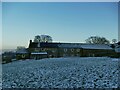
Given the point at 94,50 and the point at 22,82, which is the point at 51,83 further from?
the point at 94,50

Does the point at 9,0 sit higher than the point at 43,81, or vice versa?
the point at 9,0

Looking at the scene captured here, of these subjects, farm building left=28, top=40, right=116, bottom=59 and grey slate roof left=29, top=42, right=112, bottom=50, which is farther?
grey slate roof left=29, top=42, right=112, bottom=50

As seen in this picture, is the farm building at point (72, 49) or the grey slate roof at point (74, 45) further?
the grey slate roof at point (74, 45)

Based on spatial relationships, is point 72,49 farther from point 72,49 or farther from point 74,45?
point 74,45

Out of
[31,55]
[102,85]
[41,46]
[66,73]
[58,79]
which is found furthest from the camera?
[41,46]

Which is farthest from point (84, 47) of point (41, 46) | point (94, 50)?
point (41, 46)

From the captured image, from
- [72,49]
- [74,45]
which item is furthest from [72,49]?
[74,45]

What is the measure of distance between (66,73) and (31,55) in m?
8.50

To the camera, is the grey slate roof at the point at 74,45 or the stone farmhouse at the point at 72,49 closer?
the stone farmhouse at the point at 72,49

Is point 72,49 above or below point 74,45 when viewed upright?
below

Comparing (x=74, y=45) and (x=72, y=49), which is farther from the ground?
(x=74, y=45)

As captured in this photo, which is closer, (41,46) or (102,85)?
(102,85)

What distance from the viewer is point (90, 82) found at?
4.27 meters

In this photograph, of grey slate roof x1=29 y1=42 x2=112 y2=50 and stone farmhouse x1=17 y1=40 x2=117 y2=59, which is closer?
stone farmhouse x1=17 y1=40 x2=117 y2=59
